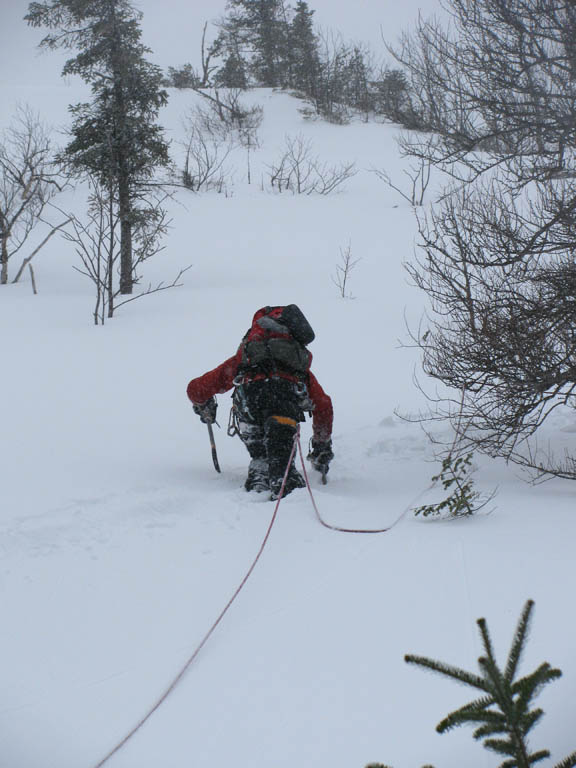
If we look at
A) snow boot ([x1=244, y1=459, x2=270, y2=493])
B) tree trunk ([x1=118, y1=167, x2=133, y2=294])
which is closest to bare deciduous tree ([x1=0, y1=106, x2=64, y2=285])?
tree trunk ([x1=118, y1=167, x2=133, y2=294])

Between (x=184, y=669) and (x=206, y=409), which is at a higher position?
(x=206, y=409)

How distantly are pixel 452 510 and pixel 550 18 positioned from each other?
405cm

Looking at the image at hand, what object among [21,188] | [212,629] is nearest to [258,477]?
[212,629]

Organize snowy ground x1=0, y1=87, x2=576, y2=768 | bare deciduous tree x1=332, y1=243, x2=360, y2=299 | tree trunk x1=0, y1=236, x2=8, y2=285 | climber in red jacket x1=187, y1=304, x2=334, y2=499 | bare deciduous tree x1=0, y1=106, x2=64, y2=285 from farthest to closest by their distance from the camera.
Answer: bare deciduous tree x1=0, y1=106, x2=64, y2=285 < tree trunk x1=0, y1=236, x2=8, y2=285 < bare deciduous tree x1=332, y1=243, x2=360, y2=299 < climber in red jacket x1=187, y1=304, x2=334, y2=499 < snowy ground x1=0, y1=87, x2=576, y2=768

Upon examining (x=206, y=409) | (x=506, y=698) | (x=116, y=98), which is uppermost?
(x=116, y=98)

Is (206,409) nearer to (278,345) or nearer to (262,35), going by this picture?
(278,345)

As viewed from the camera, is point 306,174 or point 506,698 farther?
point 306,174

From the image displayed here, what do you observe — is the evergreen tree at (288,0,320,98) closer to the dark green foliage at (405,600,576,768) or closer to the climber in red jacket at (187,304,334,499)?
the climber in red jacket at (187,304,334,499)

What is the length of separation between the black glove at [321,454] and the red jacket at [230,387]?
0.05 meters

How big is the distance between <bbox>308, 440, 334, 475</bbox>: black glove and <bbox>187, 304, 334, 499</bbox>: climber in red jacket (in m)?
0.38

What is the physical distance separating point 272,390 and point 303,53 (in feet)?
121

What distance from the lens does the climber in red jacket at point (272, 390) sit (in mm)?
5152

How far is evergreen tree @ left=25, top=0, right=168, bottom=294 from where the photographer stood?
1473 centimetres

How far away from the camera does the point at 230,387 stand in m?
5.62
